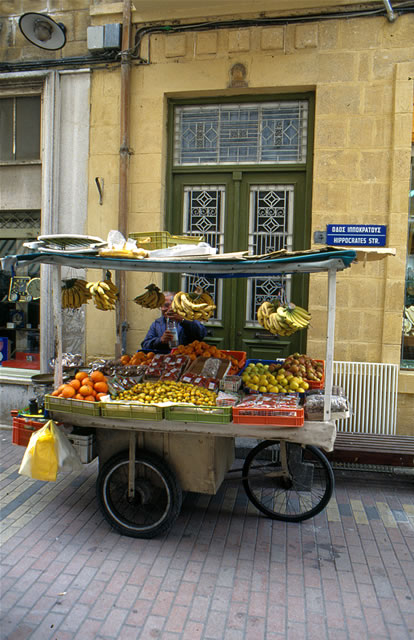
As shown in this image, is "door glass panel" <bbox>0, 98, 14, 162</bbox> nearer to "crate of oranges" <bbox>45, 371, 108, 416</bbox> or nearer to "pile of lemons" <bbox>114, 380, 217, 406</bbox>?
"crate of oranges" <bbox>45, 371, 108, 416</bbox>

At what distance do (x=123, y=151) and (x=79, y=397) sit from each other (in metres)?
3.76

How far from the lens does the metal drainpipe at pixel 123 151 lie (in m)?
6.40

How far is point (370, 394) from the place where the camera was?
5.92 metres

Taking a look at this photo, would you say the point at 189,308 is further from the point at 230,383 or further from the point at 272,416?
the point at 272,416

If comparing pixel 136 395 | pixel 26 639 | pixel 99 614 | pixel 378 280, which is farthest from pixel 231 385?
pixel 378 280

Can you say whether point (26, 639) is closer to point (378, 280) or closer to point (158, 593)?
point (158, 593)

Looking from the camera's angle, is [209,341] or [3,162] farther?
[3,162]

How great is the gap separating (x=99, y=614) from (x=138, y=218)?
480 cm

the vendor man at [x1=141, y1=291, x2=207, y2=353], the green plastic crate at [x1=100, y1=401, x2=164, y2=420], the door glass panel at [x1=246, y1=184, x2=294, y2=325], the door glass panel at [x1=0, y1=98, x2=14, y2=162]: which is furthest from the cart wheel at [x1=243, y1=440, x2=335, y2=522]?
the door glass panel at [x1=0, y1=98, x2=14, y2=162]

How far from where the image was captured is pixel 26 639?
9.64ft

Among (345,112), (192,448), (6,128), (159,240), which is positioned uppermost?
(6,128)

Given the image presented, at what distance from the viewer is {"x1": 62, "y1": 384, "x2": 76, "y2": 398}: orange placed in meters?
4.14

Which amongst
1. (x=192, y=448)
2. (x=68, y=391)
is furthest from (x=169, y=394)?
(x=68, y=391)

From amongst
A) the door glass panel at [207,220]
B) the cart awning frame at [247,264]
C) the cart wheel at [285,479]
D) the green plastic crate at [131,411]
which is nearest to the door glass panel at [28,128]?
the door glass panel at [207,220]
